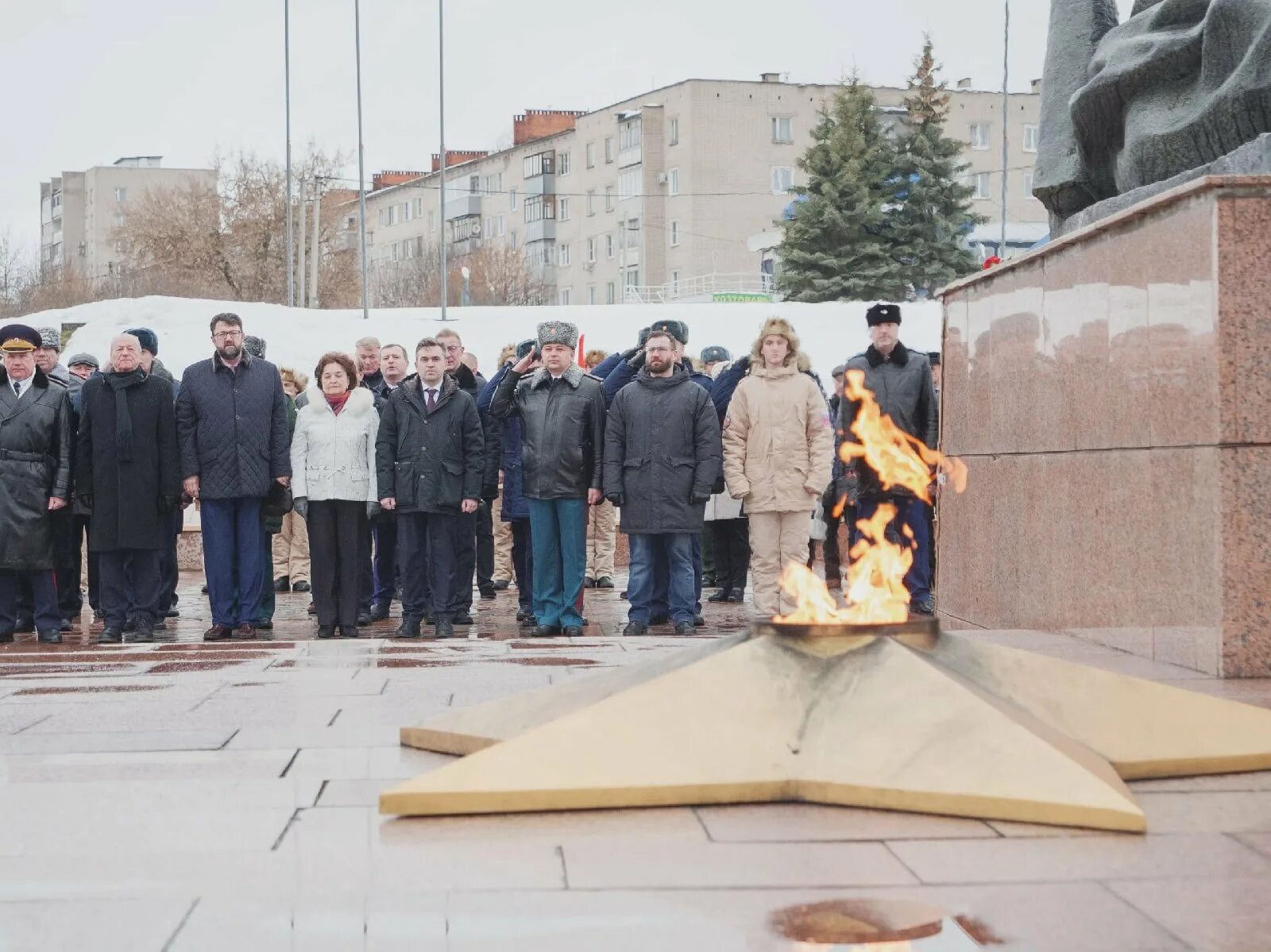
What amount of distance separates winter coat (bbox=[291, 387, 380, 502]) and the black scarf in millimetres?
996

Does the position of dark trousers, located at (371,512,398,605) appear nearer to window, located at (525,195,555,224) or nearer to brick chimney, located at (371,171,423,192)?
window, located at (525,195,555,224)

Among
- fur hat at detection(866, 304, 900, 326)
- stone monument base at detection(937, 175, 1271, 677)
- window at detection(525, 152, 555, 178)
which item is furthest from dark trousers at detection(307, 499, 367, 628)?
window at detection(525, 152, 555, 178)

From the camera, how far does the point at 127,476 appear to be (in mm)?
10297

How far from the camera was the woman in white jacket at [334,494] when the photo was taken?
10477 millimetres

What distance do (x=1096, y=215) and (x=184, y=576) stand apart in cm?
1130

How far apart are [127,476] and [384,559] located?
2.45m

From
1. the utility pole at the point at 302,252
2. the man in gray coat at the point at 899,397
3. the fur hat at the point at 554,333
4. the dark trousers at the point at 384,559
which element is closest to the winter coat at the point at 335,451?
the fur hat at the point at 554,333

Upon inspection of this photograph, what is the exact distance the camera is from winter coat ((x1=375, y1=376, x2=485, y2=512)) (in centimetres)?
1050

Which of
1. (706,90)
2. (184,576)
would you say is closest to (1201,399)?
(184,576)

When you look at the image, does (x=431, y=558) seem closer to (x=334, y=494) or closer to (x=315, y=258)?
(x=334, y=494)

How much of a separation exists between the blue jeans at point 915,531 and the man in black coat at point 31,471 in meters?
5.04

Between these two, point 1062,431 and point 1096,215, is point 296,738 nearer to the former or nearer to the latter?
point 1062,431

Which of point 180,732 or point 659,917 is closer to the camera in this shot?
point 659,917

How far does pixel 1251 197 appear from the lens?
6676 mm
